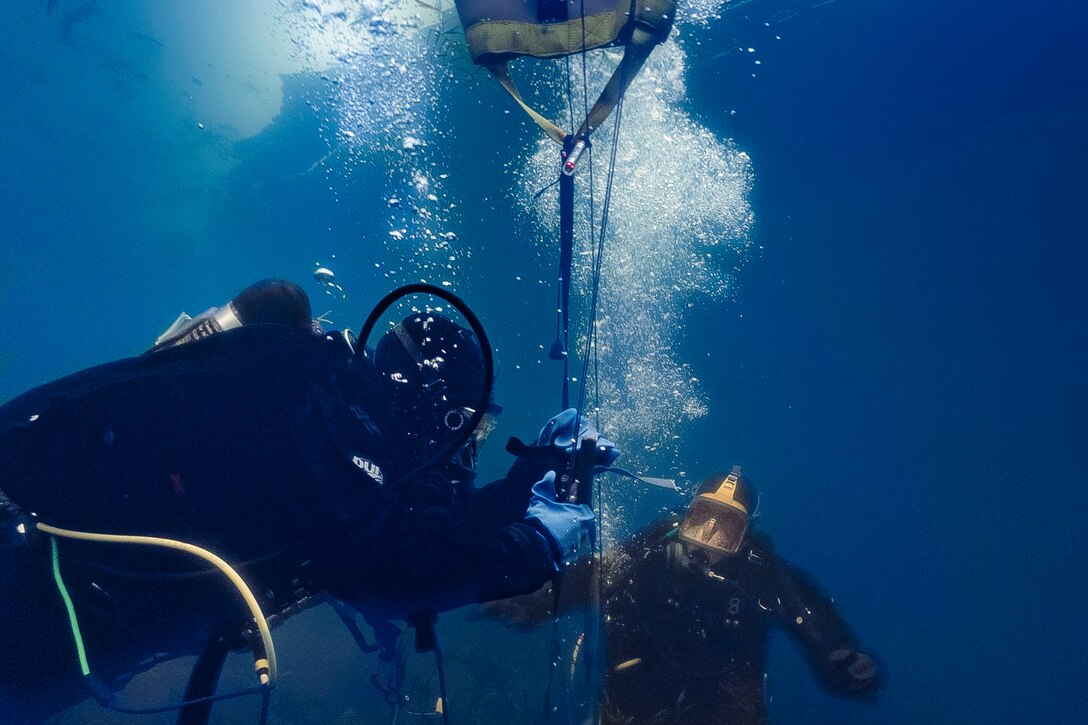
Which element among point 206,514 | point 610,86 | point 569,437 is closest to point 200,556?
point 206,514

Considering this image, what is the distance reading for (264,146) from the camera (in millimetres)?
20984

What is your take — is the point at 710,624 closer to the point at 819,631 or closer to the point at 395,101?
the point at 819,631

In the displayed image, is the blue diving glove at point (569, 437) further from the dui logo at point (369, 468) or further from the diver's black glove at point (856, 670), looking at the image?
the diver's black glove at point (856, 670)

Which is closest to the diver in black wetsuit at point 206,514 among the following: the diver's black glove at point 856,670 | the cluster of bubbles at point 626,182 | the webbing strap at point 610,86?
the webbing strap at point 610,86

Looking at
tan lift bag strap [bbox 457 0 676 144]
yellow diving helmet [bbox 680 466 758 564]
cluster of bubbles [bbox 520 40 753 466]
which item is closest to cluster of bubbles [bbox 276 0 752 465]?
cluster of bubbles [bbox 520 40 753 466]

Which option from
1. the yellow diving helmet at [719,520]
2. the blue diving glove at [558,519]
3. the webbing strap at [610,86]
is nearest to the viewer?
the blue diving glove at [558,519]

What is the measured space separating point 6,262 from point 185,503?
125ft

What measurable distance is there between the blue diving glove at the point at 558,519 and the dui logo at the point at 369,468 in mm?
643

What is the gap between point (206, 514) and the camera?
1553 millimetres

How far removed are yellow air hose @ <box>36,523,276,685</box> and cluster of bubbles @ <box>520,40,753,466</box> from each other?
27.0ft

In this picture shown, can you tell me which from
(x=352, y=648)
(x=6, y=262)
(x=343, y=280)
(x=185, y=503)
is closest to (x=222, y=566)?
(x=185, y=503)

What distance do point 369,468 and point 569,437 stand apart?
1115 millimetres

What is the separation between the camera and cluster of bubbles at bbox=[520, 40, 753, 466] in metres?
9.99

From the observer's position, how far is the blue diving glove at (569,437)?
94.1 inches
